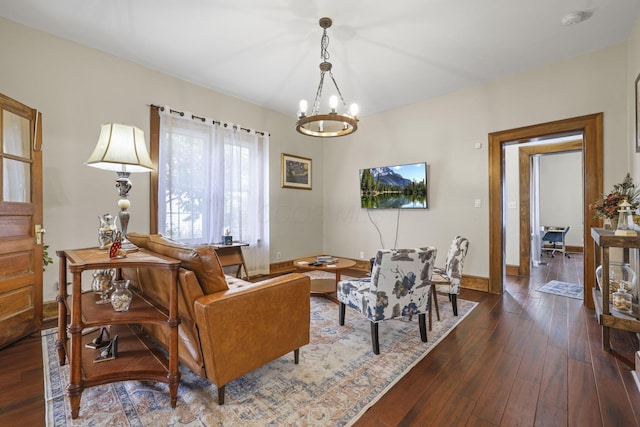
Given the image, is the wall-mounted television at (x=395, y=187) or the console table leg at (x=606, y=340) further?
the wall-mounted television at (x=395, y=187)

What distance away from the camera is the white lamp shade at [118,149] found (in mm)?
1774

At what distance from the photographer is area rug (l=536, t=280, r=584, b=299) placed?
356 cm

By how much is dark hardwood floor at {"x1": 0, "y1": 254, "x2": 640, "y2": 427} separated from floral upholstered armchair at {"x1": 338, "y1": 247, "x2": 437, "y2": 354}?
378mm

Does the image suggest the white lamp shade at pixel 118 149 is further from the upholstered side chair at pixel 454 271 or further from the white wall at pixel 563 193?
the white wall at pixel 563 193

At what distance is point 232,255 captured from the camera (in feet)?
13.1

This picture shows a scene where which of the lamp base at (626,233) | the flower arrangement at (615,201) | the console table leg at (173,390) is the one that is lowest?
the console table leg at (173,390)

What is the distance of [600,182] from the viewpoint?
3008mm

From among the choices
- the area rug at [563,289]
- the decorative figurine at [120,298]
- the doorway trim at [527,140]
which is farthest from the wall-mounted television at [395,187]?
the decorative figurine at [120,298]

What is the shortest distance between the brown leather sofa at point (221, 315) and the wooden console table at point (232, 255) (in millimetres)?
1915

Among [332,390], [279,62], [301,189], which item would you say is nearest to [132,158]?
[332,390]

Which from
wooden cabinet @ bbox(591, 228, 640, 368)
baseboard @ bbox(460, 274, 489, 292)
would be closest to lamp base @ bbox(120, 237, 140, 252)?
wooden cabinet @ bbox(591, 228, 640, 368)

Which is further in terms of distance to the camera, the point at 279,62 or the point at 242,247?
the point at 242,247

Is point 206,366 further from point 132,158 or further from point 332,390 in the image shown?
point 132,158

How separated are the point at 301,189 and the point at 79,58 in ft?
11.3
